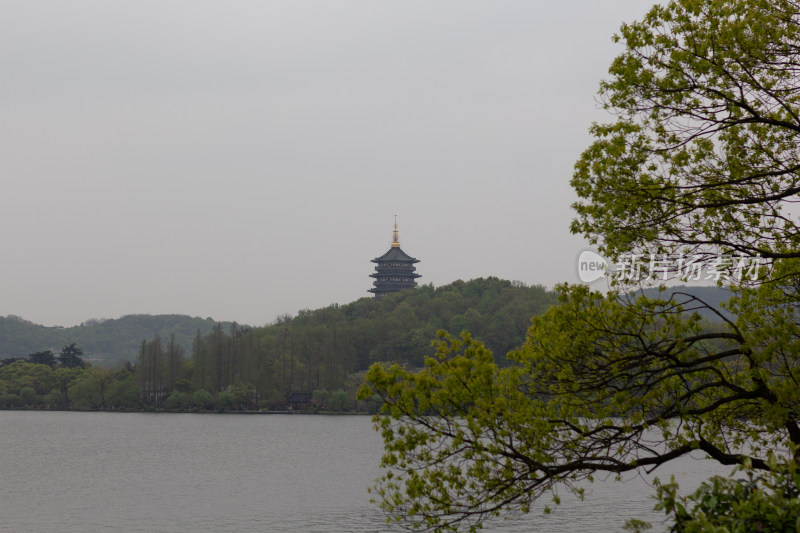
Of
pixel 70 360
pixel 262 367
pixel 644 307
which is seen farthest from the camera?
pixel 70 360

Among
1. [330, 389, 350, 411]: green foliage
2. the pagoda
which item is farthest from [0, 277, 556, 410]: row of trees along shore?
the pagoda

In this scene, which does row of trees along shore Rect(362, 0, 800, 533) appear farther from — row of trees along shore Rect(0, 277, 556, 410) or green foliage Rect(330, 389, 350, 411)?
green foliage Rect(330, 389, 350, 411)

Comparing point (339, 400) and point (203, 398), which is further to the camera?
point (203, 398)

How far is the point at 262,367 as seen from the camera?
92.5m

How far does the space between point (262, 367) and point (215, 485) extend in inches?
2245

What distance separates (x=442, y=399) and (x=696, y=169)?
3840 mm

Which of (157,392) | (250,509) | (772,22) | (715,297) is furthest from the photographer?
(715,297)

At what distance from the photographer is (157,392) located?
9500 cm

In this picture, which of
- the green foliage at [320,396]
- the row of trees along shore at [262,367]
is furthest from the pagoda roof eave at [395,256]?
the green foliage at [320,396]

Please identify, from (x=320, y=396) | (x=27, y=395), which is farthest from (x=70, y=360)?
(x=320, y=396)

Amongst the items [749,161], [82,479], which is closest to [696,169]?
[749,161]

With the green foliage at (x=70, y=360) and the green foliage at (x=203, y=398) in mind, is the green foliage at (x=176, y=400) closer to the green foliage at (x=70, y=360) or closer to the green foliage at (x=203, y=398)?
the green foliage at (x=203, y=398)

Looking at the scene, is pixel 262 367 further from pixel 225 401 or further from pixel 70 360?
pixel 70 360

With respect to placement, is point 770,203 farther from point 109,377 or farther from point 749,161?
point 109,377
